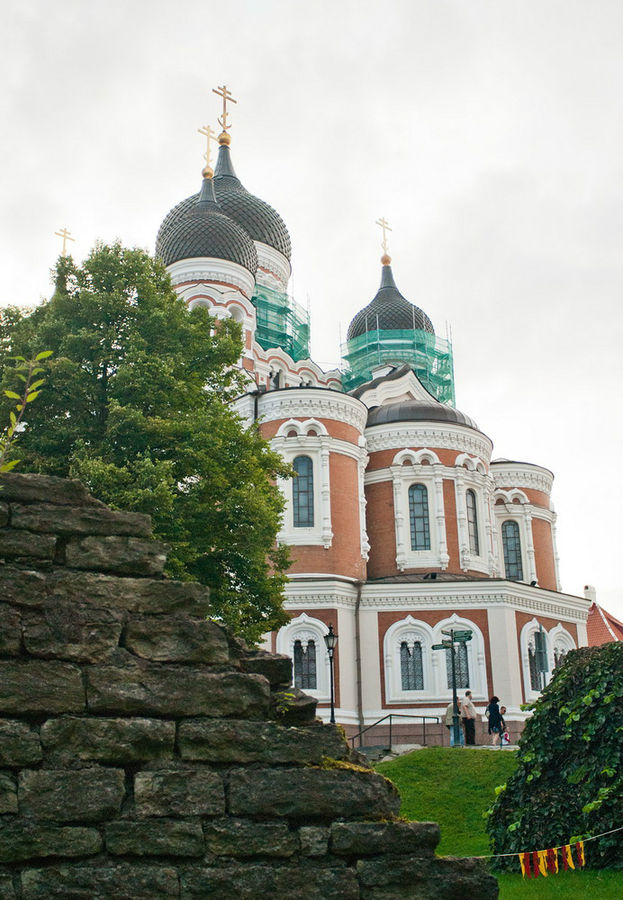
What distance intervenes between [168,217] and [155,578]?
3549cm

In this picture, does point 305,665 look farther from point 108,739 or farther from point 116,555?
point 108,739

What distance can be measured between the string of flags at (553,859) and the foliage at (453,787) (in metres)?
2.33

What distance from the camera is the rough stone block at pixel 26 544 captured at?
5.40 metres

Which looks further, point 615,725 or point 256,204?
point 256,204

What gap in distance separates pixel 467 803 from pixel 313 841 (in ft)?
33.3

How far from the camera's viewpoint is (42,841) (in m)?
4.89

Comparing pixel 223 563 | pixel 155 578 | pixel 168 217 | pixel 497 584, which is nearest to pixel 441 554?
pixel 497 584

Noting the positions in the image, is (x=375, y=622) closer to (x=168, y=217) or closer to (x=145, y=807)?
(x=168, y=217)

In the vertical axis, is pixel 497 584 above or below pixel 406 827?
above

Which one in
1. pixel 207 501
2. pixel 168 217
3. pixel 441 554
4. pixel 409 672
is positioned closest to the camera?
pixel 207 501

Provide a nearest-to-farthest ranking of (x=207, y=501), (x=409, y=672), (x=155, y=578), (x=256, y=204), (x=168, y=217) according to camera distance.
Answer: (x=155, y=578) < (x=207, y=501) < (x=409, y=672) < (x=168, y=217) < (x=256, y=204)

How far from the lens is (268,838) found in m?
5.15

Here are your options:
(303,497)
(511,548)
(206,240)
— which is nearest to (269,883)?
Answer: (303,497)

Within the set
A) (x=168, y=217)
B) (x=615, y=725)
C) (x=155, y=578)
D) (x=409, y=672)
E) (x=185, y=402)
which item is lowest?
(x=615, y=725)
